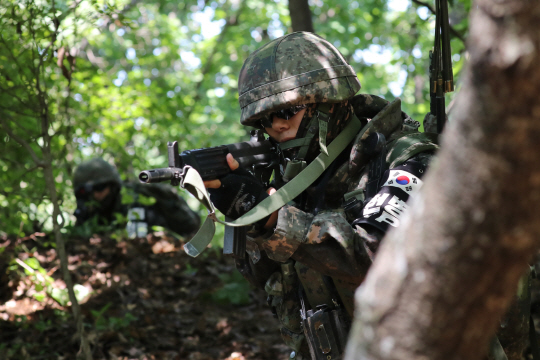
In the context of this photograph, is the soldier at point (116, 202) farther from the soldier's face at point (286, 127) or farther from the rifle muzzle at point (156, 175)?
the rifle muzzle at point (156, 175)

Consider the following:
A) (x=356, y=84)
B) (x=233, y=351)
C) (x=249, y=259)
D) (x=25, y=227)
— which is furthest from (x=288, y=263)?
(x=25, y=227)

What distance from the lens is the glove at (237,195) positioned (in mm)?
2592

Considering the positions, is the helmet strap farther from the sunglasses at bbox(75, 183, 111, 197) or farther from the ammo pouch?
the sunglasses at bbox(75, 183, 111, 197)

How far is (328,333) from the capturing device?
272cm

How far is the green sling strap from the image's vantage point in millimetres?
2453

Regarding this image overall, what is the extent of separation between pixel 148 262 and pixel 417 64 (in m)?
5.08

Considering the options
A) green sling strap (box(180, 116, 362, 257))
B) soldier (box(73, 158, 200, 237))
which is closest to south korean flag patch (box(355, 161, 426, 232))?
green sling strap (box(180, 116, 362, 257))

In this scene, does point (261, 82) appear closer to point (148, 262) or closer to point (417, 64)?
point (148, 262)

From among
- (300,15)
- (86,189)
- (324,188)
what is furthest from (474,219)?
(86,189)

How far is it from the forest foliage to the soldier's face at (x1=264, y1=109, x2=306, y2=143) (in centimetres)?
169

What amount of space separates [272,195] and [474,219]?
5.43 feet

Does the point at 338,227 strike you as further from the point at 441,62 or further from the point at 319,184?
the point at 441,62

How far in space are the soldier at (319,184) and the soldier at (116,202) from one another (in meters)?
3.67

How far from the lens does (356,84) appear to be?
10.4 ft
